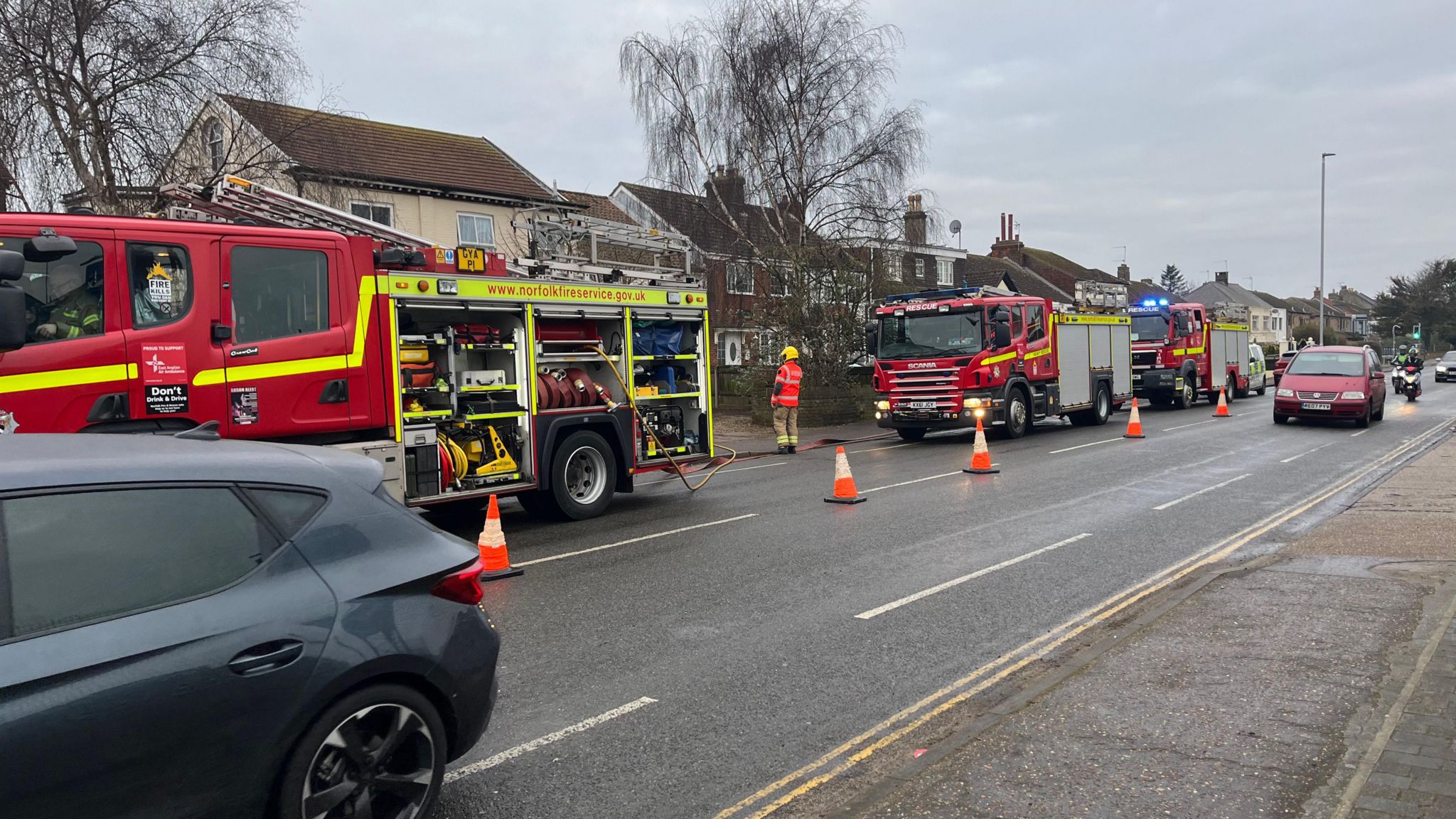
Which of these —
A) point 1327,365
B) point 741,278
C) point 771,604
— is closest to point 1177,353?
point 1327,365

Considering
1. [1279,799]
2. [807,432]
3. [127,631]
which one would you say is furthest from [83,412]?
[807,432]

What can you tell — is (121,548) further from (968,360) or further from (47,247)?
(968,360)

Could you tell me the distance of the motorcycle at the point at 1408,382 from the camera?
3098cm

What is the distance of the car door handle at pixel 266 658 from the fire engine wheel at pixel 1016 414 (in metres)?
18.1

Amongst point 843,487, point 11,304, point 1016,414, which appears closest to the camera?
point 11,304

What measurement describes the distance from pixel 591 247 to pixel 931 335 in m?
9.89

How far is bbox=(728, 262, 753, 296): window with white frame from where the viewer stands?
93.6 ft

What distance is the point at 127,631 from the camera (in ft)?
9.77

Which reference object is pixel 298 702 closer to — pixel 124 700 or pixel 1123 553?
pixel 124 700

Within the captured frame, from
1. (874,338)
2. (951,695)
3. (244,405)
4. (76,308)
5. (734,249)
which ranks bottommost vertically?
(951,695)

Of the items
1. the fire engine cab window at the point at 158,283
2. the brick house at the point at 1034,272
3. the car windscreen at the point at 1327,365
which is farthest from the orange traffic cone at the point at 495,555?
the brick house at the point at 1034,272

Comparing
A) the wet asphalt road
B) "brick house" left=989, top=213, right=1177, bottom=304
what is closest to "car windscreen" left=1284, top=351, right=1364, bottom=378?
the wet asphalt road

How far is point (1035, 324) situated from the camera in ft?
69.8

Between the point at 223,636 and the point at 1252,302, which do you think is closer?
the point at 223,636
